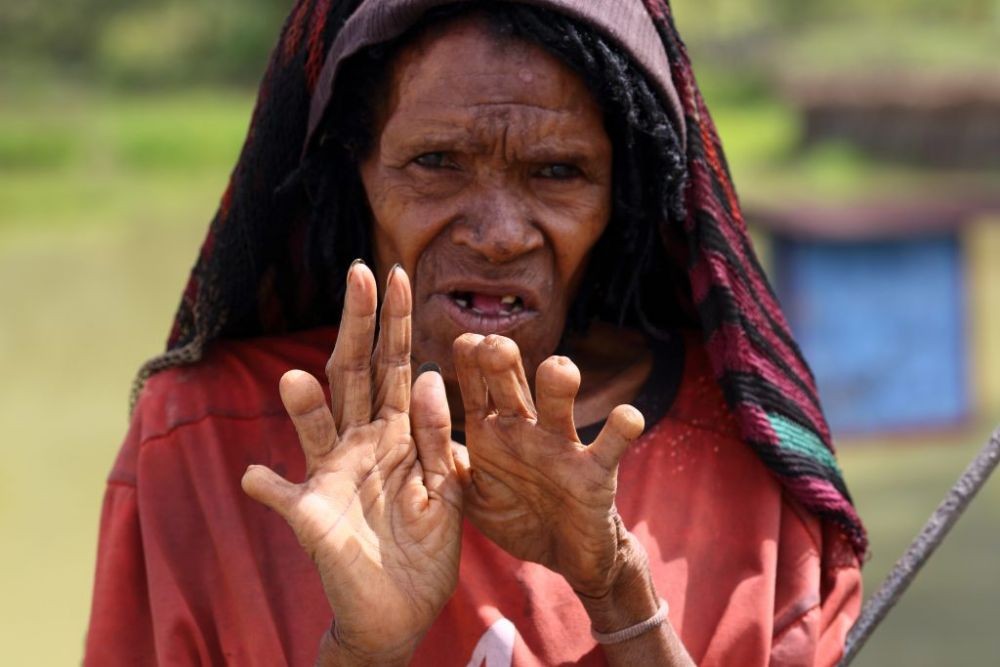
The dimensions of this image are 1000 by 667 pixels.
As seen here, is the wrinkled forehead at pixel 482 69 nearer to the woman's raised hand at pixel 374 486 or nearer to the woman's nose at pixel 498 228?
the woman's nose at pixel 498 228

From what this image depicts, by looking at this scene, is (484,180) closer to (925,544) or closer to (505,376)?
(505,376)

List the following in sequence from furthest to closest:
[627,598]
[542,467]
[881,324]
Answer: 1. [881,324]
2. [627,598]
3. [542,467]

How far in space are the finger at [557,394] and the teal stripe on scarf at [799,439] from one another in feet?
1.65

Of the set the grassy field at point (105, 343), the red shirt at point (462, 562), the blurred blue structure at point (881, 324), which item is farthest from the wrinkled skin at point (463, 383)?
the blurred blue structure at point (881, 324)

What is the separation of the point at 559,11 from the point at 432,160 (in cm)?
27

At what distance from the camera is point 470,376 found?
197 cm

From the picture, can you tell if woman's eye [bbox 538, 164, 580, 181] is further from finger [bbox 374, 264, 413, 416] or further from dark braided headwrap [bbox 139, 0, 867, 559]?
finger [bbox 374, 264, 413, 416]

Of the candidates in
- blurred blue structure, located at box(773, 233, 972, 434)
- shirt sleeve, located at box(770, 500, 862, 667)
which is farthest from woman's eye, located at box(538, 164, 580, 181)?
blurred blue structure, located at box(773, 233, 972, 434)

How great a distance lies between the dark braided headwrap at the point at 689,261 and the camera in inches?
91.8

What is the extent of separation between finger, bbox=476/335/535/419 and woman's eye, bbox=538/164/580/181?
1.27ft

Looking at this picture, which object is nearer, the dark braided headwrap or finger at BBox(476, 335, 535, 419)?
finger at BBox(476, 335, 535, 419)

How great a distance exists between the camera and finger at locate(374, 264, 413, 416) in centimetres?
194

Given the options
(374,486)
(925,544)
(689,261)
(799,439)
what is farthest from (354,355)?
(925,544)

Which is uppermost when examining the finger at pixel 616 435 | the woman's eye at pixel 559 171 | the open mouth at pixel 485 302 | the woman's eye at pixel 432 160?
the woman's eye at pixel 432 160
